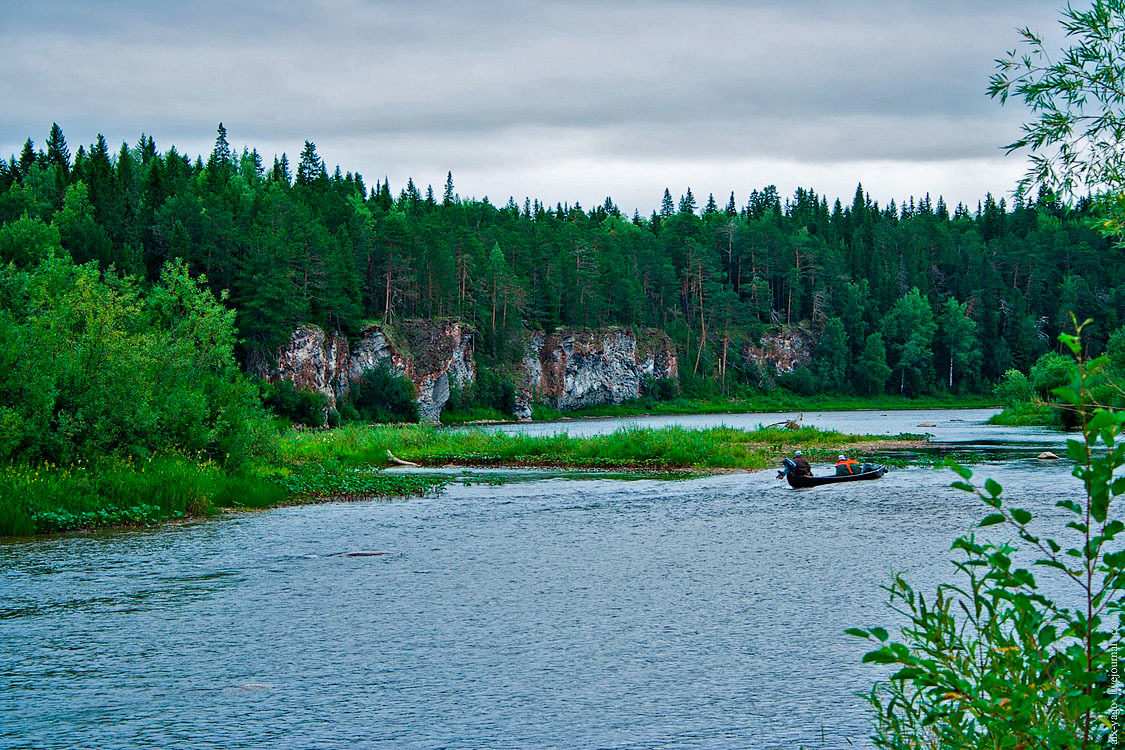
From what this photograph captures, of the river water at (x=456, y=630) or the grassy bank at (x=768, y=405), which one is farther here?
the grassy bank at (x=768, y=405)

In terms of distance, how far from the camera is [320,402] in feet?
328

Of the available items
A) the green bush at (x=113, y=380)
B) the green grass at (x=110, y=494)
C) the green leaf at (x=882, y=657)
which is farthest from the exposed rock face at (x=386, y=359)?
the green leaf at (x=882, y=657)

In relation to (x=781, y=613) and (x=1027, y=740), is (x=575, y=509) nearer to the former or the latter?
(x=781, y=613)

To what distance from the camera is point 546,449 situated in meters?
61.5

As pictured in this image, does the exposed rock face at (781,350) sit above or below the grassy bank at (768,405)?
above

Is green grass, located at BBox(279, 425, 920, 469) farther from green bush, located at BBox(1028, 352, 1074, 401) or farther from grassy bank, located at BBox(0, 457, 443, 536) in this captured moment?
green bush, located at BBox(1028, 352, 1074, 401)

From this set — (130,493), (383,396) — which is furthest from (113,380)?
(383,396)

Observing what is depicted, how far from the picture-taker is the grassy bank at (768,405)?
471 feet

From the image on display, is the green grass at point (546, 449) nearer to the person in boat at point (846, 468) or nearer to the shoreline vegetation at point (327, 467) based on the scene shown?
the shoreline vegetation at point (327, 467)

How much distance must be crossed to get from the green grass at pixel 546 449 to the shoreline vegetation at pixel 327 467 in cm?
7

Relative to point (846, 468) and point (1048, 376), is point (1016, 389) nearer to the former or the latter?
point (1048, 376)

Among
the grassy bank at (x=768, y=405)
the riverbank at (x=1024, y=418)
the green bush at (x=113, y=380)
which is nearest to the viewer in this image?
the green bush at (x=113, y=380)

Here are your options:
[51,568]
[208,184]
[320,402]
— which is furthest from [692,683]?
[208,184]

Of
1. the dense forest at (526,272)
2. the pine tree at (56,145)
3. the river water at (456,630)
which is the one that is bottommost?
the river water at (456,630)
